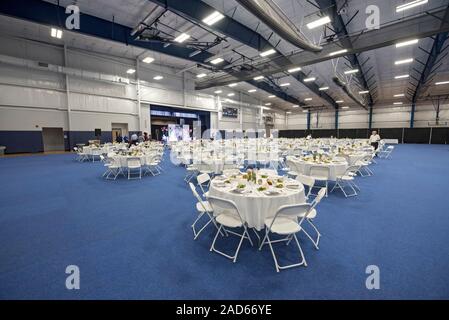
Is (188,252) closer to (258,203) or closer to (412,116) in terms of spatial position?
(258,203)

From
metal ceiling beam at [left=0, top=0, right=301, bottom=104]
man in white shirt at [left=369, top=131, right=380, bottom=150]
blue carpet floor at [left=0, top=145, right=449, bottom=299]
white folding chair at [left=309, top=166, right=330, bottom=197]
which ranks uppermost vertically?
metal ceiling beam at [left=0, top=0, right=301, bottom=104]

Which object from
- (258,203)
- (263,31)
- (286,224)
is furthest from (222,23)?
(286,224)

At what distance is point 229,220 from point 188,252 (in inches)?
30.6

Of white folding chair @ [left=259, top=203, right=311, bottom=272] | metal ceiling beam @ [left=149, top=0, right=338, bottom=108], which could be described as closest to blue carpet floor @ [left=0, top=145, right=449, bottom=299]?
white folding chair @ [left=259, top=203, right=311, bottom=272]

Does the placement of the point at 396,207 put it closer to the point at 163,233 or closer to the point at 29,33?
the point at 163,233

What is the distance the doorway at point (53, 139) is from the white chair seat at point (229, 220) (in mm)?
17937

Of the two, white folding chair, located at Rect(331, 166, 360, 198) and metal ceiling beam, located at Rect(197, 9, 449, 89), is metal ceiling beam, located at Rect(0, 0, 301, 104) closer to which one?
metal ceiling beam, located at Rect(197, 9, 449, 89)

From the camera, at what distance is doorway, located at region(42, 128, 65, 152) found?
15750mm

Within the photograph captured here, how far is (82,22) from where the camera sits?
916 cm

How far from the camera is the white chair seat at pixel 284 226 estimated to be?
8.71 ft

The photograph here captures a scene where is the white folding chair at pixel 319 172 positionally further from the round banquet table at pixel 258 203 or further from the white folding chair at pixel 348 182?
the round banquet table at pixel 258 203

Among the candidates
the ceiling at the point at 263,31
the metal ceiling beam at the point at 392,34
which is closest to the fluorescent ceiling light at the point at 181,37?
the ceiling at the point at 263,31

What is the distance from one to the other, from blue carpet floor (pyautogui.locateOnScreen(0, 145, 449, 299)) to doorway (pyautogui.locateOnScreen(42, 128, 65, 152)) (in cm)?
1325

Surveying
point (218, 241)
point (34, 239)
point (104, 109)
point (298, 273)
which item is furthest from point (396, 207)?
point (104, 109)
